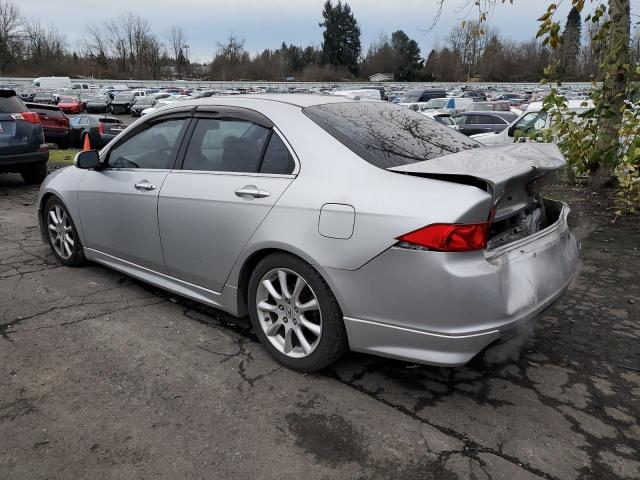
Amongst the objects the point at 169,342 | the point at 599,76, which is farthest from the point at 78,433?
the point at 599,76

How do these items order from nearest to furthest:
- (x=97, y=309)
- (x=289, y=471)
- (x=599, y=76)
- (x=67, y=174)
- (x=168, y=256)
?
(x=289, y=471), (x=168, y=256), (x=97, y=309), (x=67, y=174), (x=599, y=76)

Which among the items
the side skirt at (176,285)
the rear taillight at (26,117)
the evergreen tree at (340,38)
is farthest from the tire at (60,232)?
the evergreen tree at (340,38)

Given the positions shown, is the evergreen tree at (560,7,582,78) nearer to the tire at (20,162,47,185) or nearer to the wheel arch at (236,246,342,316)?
the wheel arch at (236,246,342,316)

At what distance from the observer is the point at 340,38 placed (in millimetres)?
104062

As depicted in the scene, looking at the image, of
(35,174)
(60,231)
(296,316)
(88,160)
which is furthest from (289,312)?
(35,174)

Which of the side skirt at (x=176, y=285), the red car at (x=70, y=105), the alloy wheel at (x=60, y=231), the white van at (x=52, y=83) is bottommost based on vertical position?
the side skirt at (x=176, y=285)

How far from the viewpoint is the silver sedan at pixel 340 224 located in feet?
8.32

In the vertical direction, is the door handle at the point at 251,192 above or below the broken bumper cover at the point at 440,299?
above

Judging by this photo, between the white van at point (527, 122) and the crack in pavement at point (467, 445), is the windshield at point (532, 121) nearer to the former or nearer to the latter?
the white van at point (527, 122)

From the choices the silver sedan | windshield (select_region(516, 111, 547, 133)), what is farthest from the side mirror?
windshield (select_region(516, 111, 547, 133))

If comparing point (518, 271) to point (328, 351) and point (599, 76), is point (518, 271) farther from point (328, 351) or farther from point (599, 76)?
point (599, 76)

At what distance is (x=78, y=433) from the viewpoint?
8.45ft

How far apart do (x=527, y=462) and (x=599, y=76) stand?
6.99 meters

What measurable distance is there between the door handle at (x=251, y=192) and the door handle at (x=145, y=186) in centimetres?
90
